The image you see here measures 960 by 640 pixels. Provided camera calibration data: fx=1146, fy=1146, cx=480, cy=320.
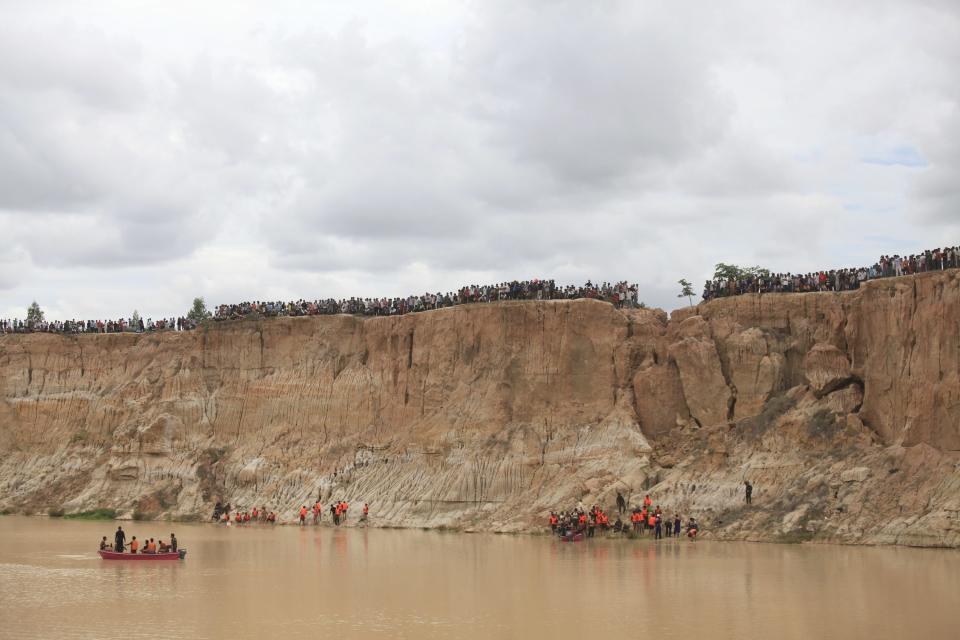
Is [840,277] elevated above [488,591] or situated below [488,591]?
above

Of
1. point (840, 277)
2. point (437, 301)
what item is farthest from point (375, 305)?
point (840, 277)

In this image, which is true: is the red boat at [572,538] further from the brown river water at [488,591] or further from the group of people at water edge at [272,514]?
the group of people at water edge at [272,514]

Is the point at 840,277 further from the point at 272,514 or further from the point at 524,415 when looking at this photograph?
the point at 272,514

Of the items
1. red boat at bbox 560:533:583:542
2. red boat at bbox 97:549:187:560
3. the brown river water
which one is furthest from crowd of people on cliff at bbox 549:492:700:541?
red boat at bbox 97:549:187:560

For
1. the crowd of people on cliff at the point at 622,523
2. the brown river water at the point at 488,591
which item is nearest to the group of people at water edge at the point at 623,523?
the crowd of people on cliff at the point at 622,523

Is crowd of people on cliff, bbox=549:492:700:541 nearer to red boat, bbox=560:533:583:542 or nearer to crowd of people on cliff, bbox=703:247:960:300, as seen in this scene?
red boat, bbox=560:533:583:542

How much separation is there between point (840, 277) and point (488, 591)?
24.6 meters

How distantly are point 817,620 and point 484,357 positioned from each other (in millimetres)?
29731

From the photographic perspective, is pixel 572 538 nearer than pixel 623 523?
Yes

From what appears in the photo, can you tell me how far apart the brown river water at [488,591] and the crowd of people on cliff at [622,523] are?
28.6 inches

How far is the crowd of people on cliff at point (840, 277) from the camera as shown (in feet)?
139

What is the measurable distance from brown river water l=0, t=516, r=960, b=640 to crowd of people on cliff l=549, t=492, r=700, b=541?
726 millimetres

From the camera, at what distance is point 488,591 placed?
2889 cm

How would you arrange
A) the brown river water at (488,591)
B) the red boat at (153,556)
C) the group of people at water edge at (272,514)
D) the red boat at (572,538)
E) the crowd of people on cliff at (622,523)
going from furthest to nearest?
the group of people at water edge at (272,514) → the red boat at (572,538) → the crowd of people on cliff at (622,523) → the red boat at (153,556) → the brown river water at (488,591)
